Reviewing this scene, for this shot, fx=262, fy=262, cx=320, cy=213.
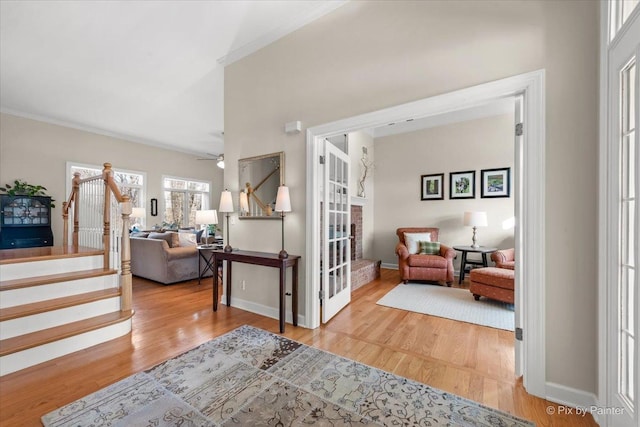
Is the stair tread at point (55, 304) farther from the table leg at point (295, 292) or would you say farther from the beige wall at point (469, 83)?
the table leg at point (295, 292)

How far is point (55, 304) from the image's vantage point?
234cm

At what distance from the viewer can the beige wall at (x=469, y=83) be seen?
5.18 ft

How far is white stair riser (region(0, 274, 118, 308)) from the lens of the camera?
7.39 ft

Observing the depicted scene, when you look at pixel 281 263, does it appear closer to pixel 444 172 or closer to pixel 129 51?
pixel 129 51

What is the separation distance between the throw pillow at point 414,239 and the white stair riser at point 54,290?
4322mm

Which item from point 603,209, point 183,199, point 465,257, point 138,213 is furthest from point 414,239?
point 183,199

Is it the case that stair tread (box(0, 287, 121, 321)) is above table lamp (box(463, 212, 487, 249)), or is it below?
below

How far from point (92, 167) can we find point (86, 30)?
14.0ft

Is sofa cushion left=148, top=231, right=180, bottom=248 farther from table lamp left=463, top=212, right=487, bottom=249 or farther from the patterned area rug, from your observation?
table lamp left=463, top=212, right=487, bottom=249

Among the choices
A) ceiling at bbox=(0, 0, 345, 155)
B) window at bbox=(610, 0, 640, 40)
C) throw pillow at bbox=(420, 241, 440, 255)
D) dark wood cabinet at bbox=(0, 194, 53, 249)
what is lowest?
throw pillow at bbox=(420, 241, 440, 255)

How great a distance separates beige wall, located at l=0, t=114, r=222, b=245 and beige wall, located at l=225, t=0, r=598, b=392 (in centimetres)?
527

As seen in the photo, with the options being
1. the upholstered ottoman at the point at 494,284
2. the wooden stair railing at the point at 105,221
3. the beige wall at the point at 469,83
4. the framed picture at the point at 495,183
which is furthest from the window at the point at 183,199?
the framed picture at the point at 495,183

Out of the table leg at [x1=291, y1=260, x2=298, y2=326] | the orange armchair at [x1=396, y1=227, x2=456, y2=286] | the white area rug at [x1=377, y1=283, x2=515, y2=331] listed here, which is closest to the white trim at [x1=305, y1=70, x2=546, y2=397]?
the white area rug at [x1=377, y1=283, x2=515, y2=331]

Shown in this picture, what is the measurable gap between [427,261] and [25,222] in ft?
24.2
